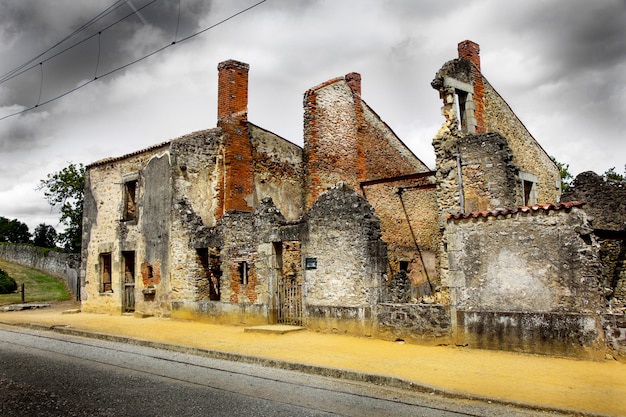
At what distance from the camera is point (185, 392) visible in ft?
23.8

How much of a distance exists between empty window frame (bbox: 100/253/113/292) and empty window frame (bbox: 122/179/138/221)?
1.94 meters

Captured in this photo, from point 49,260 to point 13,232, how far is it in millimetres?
45824

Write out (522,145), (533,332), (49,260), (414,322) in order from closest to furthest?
1. (533,332)
2. (414,322)
3. (522,145)
4. (49,260)

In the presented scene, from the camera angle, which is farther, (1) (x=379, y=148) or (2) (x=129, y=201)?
(1) (x=379, y=148)

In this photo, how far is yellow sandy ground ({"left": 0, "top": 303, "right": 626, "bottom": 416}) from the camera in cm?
701

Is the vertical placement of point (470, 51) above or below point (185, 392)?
above

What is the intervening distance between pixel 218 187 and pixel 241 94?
3.63 meters

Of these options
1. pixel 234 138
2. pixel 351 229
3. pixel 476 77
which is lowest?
pixel 351 229

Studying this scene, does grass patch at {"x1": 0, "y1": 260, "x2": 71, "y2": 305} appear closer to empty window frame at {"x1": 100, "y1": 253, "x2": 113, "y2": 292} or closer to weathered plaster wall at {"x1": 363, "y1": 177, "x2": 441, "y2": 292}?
empty window frame at {"x1": 100, "y1": 253, "x2": 113, "y2": 292}

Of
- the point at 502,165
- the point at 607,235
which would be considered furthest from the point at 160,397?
the point at 607,235

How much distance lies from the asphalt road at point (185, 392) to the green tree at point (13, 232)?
242 feet

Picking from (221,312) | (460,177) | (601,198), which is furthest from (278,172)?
(601,198)

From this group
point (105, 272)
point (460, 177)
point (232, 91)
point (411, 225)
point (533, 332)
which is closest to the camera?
point (533, 332)

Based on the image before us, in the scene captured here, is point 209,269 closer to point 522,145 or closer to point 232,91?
point 232,91
